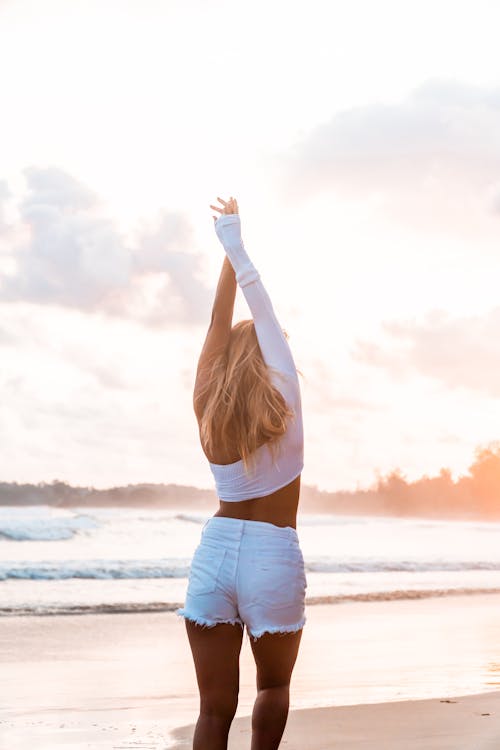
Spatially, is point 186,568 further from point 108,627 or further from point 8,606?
Answer: point 108,627

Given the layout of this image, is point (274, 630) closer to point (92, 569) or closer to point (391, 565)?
point (92, 569)

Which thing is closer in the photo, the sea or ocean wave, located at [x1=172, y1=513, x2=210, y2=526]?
the sea

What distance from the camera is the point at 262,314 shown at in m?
2.81

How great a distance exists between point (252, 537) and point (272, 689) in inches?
17.8

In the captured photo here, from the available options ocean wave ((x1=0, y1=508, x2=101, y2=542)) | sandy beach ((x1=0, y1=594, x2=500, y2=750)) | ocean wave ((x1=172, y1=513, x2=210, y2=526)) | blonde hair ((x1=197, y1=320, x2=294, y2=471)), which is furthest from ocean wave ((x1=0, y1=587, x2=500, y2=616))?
ocean wave ((x1=172, y1=513, x2=210, y2=526))

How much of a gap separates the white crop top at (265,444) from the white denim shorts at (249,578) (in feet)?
0.34

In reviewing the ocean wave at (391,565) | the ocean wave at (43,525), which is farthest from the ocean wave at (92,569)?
the ocean wave at (43,525)

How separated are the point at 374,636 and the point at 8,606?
4.60m

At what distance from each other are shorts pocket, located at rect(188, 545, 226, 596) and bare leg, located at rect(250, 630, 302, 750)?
0.21m

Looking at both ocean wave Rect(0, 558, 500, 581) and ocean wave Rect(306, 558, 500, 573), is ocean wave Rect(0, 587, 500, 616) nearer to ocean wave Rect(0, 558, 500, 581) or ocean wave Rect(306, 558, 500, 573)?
ocean wave Rect(0, 558, 500, 581)

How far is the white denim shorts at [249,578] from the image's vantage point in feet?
8.93

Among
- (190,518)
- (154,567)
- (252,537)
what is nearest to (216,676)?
(252,537)

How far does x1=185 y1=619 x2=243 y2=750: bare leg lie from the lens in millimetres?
2762

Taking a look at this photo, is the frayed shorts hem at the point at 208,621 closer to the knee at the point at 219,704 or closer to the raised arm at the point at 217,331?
the knee at the point at 219,704
